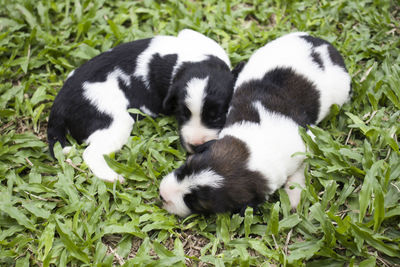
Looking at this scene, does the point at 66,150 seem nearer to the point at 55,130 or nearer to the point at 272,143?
the point at 55,130

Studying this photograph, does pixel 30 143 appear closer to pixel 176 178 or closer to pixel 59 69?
pixel 59 69

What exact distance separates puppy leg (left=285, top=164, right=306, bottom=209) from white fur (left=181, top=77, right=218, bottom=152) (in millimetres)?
845

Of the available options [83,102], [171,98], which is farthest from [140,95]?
[83,102]

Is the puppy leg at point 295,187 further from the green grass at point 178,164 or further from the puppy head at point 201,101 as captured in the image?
the puppy head at point 201,101

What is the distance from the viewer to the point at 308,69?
154 inches

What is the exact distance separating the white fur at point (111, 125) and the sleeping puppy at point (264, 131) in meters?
0.96

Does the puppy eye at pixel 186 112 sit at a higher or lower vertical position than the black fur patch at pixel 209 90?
lower

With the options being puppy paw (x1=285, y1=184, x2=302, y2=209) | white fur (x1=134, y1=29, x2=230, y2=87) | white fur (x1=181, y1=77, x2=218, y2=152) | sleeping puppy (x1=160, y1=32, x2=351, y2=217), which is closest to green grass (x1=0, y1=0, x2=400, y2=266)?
puppy paw (x1=285, y1=184, x2=302, y2=209)

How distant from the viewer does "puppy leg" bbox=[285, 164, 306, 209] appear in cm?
361

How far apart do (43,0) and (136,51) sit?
2.27 meters

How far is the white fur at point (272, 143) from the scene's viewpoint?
3385mm

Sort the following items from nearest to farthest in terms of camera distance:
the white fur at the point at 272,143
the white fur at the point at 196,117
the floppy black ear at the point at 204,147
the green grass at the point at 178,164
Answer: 1. the green grass at the point at 178,164
2. the white fur at the point at 272,143
3. the floppy black ear at the point at 204,147
4. the white fur at the point at 196,117

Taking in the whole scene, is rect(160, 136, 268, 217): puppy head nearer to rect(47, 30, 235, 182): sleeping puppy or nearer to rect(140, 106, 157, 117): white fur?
rect(47, 30, 235, 182): sleeping puppy

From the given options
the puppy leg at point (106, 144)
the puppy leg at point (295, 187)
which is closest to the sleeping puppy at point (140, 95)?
the puppy leg at point (106, 144)
